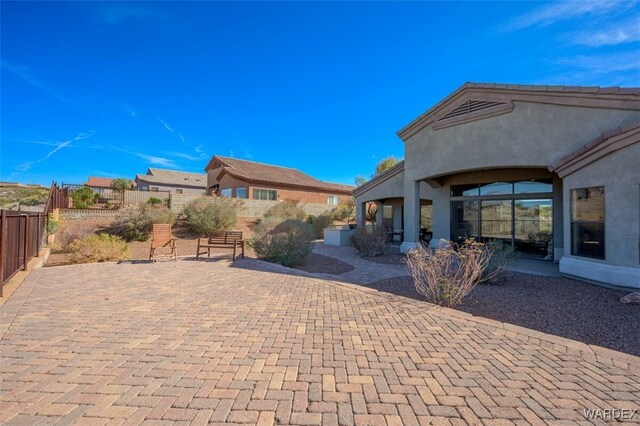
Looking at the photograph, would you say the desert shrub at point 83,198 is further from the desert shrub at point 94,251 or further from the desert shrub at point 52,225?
the desert shrub at point 94,251

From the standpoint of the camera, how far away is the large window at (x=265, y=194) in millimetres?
27797

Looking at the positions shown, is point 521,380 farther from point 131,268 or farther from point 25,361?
point 131,268

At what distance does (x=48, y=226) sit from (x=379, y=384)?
16.9 m

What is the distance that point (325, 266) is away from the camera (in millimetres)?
9977

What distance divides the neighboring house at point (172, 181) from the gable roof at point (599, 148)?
4476cm

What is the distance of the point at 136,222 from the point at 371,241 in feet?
39.2

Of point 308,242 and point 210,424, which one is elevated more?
point 308,242

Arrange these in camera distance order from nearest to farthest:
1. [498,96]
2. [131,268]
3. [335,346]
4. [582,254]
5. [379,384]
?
[379,384], [335,346], [582,254], [131,268], [498,96]

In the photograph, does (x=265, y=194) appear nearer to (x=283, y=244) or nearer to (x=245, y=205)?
(x=245, y=205)

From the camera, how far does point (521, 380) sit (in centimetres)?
292

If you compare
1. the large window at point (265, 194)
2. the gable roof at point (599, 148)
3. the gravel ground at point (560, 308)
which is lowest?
the gravel ground at point (560, 308)

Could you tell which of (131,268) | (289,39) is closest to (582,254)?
(131,268)

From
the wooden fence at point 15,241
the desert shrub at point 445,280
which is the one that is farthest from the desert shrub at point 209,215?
the desert shrub at point 445,280

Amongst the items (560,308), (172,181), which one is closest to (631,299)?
(560,308)
